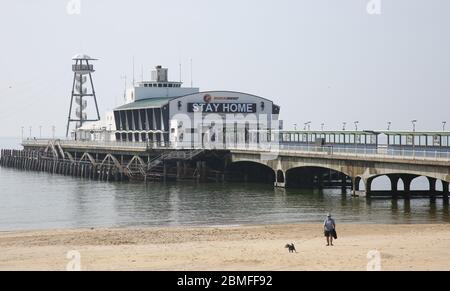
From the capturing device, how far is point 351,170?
71750mm

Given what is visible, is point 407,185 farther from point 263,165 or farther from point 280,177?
point 263,165

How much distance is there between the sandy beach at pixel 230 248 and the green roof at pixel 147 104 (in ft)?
182

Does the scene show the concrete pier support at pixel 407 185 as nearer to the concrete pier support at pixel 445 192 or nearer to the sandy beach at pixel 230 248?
the concrete pier support at pixel 445 192

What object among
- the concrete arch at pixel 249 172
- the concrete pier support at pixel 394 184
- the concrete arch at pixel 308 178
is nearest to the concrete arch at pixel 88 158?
the concrete arch at pixel 249 172

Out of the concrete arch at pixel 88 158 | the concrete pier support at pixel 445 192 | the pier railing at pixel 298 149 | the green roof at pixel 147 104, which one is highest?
the green roof at pixel 147 104

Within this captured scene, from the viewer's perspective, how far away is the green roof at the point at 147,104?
106800 mm

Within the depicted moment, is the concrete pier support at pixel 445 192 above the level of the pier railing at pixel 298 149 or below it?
below

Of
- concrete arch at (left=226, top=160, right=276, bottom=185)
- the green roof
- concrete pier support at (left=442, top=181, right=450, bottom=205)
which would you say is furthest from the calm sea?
the green roof

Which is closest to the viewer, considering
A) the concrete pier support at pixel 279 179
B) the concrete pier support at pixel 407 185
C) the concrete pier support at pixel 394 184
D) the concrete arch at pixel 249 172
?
the concrete pier support at pixel 394 184

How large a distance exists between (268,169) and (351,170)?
23412mm

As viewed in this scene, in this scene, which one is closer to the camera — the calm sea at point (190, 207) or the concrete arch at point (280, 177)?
the calm sea at point (190, 207)
